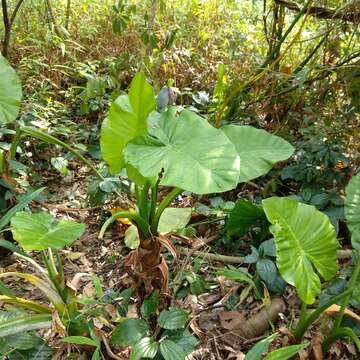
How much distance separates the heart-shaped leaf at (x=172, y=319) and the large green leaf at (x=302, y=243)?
0.33 metres

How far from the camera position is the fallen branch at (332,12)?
1.74m

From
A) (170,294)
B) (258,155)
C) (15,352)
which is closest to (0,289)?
(15,352)

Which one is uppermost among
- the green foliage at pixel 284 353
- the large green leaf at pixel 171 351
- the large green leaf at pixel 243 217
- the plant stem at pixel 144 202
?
the plant stem at pixel 144 202

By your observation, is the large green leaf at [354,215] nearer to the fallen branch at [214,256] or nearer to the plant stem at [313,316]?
the plant stem at [313,316]

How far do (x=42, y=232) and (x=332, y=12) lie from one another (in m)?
1.58

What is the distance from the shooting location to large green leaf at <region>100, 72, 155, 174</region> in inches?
43.7

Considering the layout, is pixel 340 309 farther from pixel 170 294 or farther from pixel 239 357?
pixel 170 294

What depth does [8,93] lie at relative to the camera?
1.29 meters

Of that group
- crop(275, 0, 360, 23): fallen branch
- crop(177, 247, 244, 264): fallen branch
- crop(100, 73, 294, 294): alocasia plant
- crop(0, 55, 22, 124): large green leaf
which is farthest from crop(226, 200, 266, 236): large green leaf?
crop(275, 0, 360, 23): fallen branch

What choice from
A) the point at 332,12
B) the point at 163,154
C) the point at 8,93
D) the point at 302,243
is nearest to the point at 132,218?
the point at 163,154

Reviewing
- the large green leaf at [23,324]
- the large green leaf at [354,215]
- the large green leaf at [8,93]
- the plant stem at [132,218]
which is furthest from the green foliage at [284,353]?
the large green leaf at [8,93]

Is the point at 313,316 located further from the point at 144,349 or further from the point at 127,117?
the point at 127,117

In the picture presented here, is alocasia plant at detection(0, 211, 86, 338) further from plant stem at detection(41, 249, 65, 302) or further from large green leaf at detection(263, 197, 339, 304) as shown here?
large green leaf at detection(263, 197, 339, 304)

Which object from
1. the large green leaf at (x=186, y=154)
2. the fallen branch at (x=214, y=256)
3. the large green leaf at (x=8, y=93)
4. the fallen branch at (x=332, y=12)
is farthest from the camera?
the fallen branch at (x=332, y=12)
